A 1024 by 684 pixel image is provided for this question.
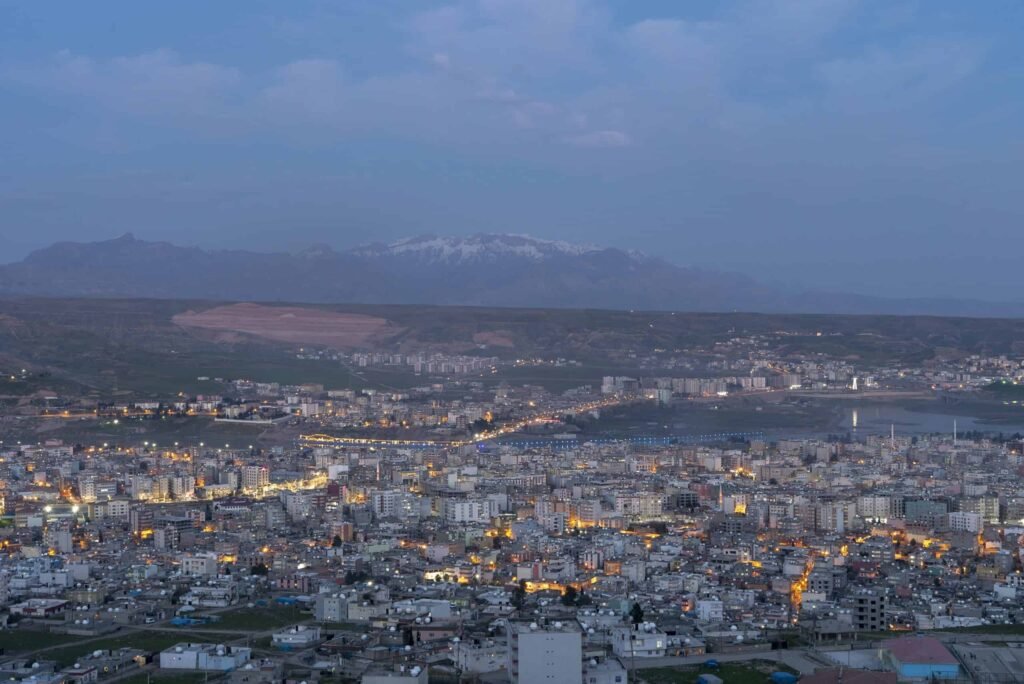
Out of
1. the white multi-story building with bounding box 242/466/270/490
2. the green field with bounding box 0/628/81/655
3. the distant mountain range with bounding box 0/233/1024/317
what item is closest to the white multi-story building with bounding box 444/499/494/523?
the white multi-story building with bounding box 242/466/270/490

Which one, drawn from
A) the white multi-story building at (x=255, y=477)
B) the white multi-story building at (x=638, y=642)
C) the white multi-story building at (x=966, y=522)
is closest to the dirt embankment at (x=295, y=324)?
the white multi-story building at (x=255, y=477)

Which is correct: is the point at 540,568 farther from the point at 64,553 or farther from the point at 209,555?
the point at 64,553

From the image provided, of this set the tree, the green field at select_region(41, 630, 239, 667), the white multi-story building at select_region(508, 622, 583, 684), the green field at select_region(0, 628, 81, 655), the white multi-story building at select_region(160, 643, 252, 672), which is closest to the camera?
the white multi-story building at select_region(508, 622, 583, 684)

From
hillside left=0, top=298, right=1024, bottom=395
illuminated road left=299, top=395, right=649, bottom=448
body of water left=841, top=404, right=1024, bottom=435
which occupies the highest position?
hillside left=0, top=298, right=1024, bottom=395

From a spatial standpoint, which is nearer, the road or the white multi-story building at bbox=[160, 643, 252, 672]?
the white multi-story building at bbox=[160, 643, 252, 672]

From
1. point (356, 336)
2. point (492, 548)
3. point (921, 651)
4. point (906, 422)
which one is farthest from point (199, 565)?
point (356, 336)

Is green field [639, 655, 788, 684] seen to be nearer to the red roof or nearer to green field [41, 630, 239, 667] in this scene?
the red roof

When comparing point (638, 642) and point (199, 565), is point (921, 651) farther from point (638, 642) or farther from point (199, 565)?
point (199, 565)

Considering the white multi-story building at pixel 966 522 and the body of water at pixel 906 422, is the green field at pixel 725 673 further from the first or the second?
the body of water at pixel 906 422
